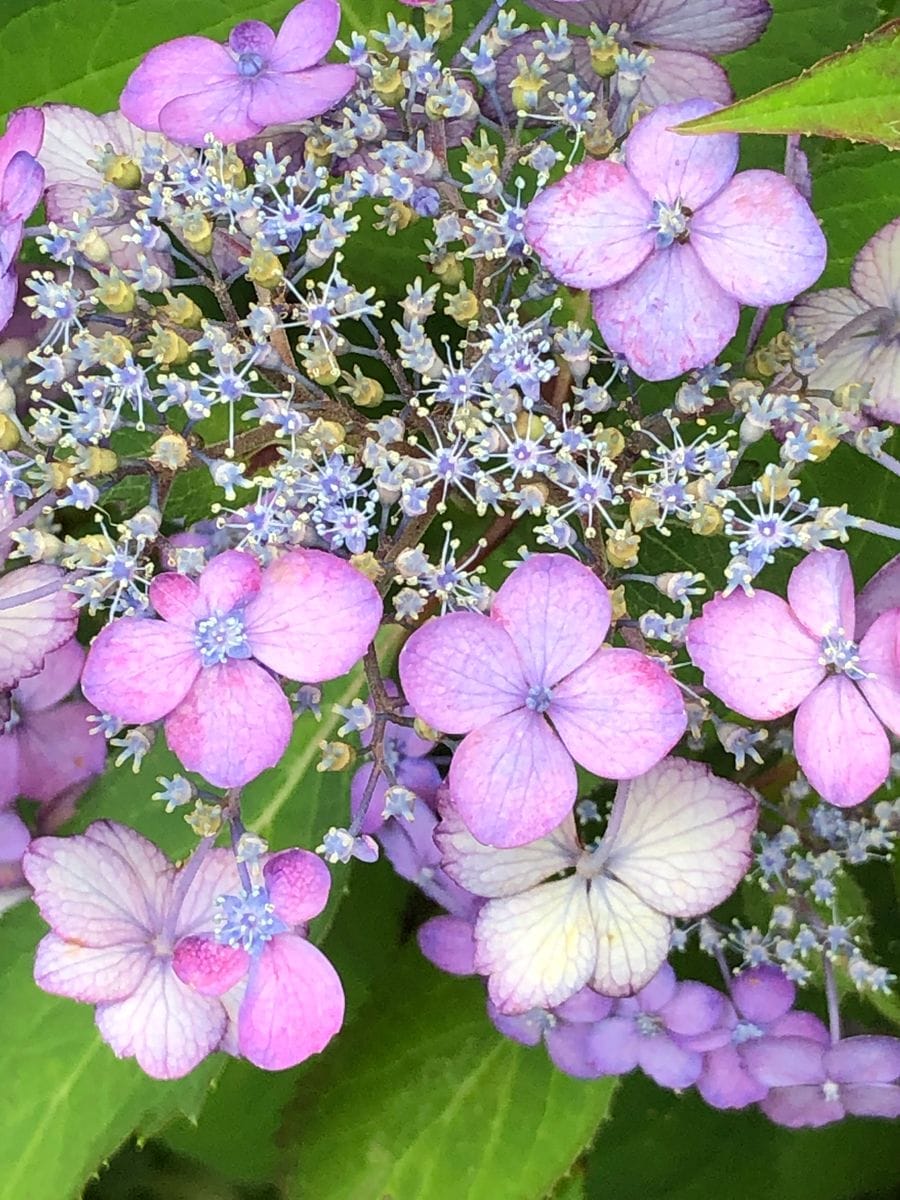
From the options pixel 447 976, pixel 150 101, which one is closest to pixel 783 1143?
pixel 447 976

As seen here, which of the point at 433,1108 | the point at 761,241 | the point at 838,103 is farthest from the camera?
the point at 433,1108

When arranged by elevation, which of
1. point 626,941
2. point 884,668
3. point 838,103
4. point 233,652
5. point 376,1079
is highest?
point 838,103

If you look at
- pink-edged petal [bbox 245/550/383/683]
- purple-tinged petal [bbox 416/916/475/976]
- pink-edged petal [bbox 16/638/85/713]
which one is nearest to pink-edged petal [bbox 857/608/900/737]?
pink-edged petal [bbox 245/550/383/683]

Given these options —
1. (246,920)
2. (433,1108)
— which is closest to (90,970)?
(246,920)

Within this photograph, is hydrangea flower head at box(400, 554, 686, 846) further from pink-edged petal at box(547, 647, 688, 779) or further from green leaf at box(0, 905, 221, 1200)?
green leaf at box(0, 905, 221, 1200)

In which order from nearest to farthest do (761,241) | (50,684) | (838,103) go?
(838,103) < (761,241) < (50,684)

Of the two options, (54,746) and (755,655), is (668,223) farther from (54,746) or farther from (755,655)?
(54,746)

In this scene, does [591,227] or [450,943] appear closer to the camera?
[591,227]
